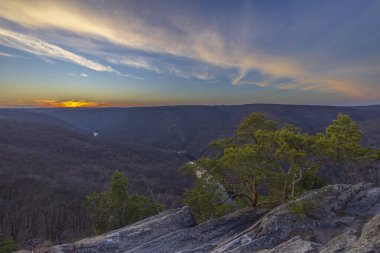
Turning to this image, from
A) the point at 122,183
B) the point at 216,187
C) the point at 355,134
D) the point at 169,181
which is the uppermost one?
the point at 355,134

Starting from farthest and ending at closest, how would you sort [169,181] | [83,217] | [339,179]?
[169,181] → [339,179] → [83,217]

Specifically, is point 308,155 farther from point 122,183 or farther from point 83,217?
point 83,217

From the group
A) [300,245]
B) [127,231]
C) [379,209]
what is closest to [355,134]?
[379,209]

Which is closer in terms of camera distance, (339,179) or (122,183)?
(122,183)

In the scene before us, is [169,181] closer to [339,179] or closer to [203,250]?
[339,179]

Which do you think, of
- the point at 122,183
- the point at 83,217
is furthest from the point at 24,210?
the point at 122,183

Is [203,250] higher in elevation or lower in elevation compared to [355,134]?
lower

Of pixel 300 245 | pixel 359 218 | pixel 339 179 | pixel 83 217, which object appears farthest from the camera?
pixel 339 179
